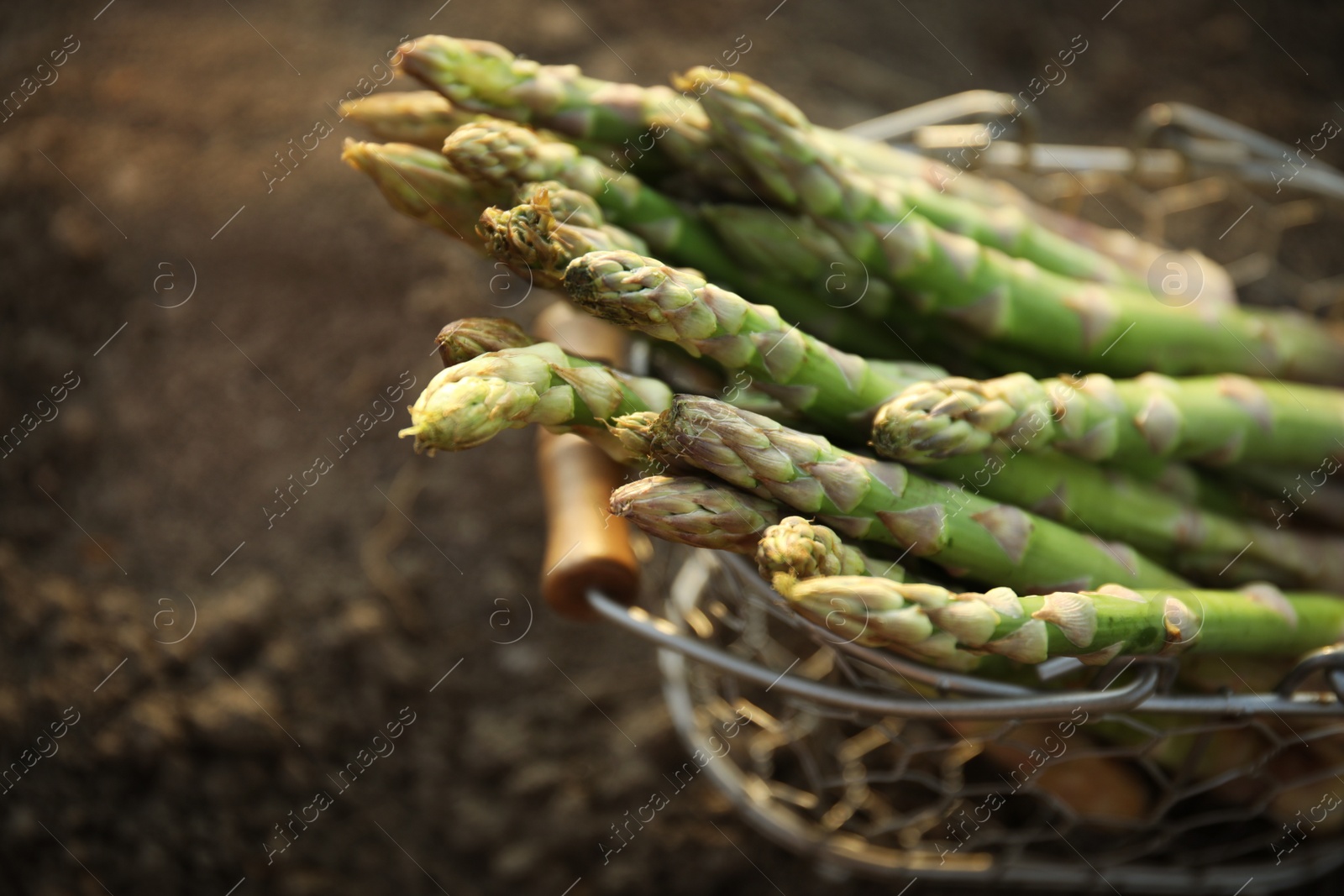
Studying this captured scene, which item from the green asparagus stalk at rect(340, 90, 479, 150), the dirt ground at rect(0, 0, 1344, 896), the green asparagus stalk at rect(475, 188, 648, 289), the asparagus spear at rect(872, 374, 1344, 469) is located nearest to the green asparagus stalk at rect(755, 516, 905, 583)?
the asparagus spear at rect(872, 374, 1344, 469)

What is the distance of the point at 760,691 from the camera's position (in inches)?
53.4

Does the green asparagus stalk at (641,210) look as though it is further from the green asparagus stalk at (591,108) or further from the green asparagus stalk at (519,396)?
the green asparagus stalk at (519,396)

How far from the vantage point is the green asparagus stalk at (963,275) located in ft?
3.09

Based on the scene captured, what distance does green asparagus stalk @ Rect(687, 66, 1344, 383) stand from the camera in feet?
3.09

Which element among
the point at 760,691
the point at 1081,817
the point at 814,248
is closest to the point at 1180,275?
the point at 814,248

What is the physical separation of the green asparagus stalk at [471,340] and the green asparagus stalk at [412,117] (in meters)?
0.28

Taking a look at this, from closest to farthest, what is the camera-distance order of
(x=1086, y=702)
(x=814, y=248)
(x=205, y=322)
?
(x=1086, y=702)
(x=814, y=248)
(x=205, y=322)

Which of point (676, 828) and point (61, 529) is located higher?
point (61, 529)

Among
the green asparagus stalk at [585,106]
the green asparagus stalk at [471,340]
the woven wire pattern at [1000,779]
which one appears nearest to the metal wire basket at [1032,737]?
the woven wire pattern at [1000,779]

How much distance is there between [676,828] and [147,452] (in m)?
1.07

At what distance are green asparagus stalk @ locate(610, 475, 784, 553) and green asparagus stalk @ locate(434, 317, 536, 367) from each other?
18 cm

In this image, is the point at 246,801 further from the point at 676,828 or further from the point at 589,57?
the point at 589,57

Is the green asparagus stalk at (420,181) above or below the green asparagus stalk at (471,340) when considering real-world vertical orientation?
above

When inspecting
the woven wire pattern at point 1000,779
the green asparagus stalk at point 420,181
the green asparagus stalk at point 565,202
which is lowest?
the woven wire pattern at point 1000,779
